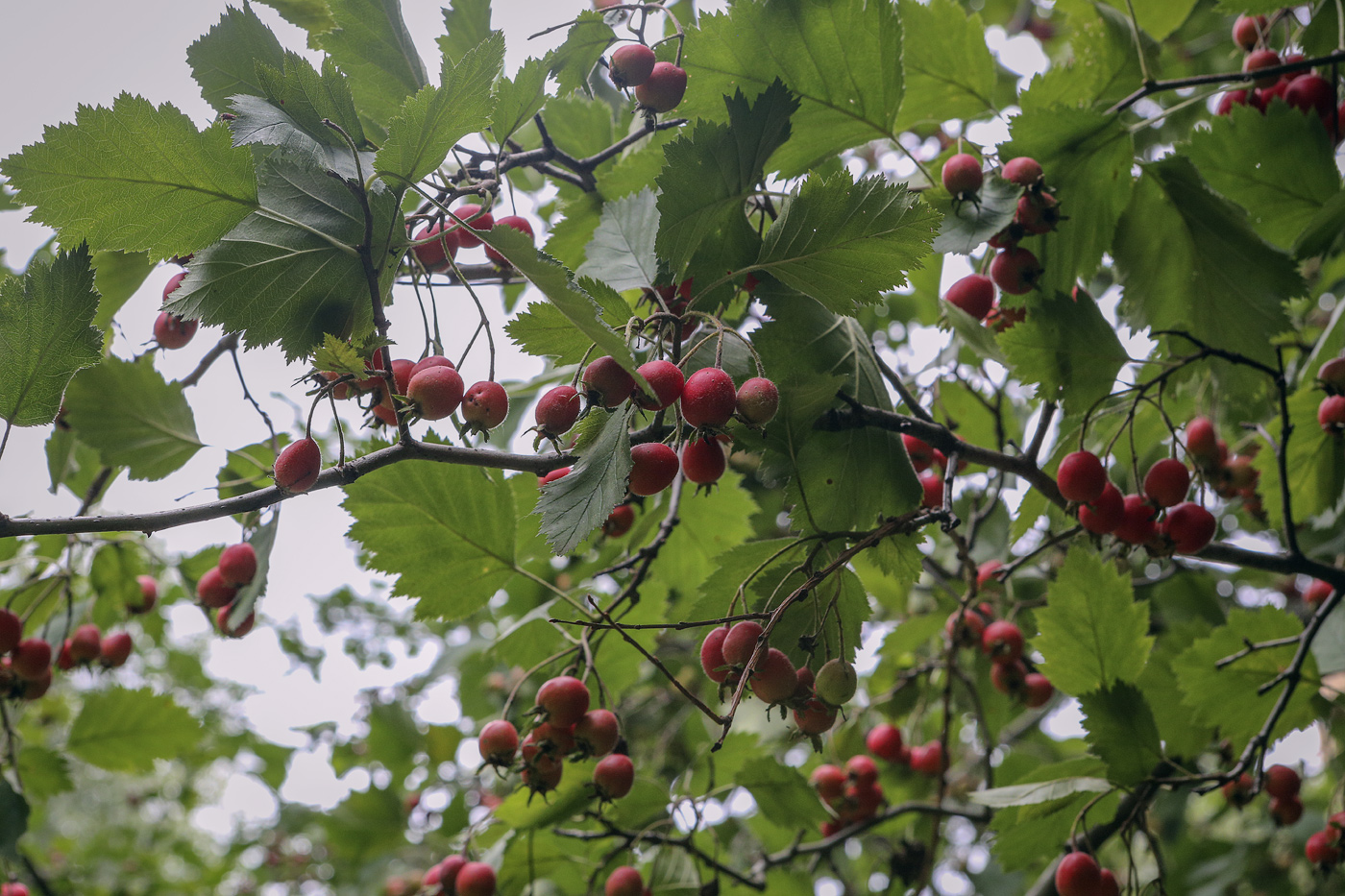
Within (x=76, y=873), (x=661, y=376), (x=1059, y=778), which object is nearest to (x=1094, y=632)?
(x=1059, y=778)

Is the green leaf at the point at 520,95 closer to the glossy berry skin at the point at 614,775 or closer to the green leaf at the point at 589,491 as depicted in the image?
the green leaf at the point at 589,491

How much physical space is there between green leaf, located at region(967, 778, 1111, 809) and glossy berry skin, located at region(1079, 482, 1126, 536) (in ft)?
1.54

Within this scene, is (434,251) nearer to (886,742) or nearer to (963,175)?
(963,175)

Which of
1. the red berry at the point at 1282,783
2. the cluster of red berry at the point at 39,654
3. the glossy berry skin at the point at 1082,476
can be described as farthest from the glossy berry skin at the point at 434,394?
the red berry at the point at 1282,783

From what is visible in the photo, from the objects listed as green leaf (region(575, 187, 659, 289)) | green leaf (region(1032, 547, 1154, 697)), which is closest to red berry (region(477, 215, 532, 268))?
green leaf (region(575, 187, 659, 289))

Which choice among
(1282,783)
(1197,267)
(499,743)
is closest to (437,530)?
(499,743)

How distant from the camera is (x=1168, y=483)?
4.60 ft

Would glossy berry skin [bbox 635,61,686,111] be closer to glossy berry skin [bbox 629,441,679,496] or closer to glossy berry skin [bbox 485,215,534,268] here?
glossy berry skin [bbox 485,215,534,268]

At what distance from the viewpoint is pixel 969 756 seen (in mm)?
3920

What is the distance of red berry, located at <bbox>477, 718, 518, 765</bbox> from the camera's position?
4.44 feet

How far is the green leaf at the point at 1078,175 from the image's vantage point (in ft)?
4.64

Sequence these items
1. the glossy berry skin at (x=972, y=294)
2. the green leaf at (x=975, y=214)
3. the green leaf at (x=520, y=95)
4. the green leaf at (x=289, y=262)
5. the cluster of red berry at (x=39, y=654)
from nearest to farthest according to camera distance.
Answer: the green leaf at (x=289, y=262)
the green leaf at (x=520, y=95)
the green leaf at (x=975, y=214)
the glossy berry skin at (x=972, y=294)
the cluster of red berry at (x=39, y=654)

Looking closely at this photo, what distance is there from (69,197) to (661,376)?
0.71m

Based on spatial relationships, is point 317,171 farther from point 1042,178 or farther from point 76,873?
point 76,873
